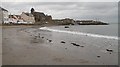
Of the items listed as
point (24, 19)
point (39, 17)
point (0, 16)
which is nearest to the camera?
point (0, 16)

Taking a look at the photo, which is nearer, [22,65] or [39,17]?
[22,65]

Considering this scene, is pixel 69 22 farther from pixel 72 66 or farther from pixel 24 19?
pixel 72 66

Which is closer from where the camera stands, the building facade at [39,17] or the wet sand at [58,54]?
Answer: the wet sand at [58,54]

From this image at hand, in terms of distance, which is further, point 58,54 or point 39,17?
point 39,17

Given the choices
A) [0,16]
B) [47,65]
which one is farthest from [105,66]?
[0,16]

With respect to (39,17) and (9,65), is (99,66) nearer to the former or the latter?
(9,65)

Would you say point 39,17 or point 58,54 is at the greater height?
point 58,54

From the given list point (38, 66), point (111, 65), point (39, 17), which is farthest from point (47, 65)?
point (39, 17)

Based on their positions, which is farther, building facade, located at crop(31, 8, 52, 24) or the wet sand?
building facade, located at crop(31, 8, 52, 24)

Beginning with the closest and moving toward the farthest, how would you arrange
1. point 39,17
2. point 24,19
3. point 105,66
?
point 105,66 → point 24,19 → point 39,17

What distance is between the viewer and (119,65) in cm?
1006

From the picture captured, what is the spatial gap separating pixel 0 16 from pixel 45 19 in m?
61.7

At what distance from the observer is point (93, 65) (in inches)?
396

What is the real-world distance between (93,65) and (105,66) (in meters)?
0.57
